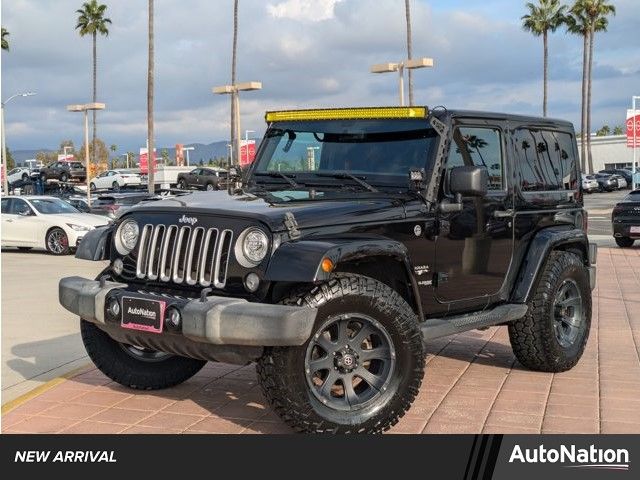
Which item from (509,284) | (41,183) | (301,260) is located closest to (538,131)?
(509,284)

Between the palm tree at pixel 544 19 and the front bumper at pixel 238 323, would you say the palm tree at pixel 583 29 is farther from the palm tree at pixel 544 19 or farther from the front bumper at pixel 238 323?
the front bumper at pixel 238 323

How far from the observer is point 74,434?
16.1 feet

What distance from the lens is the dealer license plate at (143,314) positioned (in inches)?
182

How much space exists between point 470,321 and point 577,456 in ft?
5.07

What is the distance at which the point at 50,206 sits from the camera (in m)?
19.7

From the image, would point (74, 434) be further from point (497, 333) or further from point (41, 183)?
point (41, 183)

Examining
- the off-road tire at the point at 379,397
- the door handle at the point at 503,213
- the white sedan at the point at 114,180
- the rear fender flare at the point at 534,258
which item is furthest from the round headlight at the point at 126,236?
the white sedan at the point at 114,180

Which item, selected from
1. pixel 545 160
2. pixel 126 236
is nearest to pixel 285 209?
pixel 126 236

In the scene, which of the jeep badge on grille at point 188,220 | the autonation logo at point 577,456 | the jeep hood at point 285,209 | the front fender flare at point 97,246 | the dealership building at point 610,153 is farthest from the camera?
the dealership building at point 610,153

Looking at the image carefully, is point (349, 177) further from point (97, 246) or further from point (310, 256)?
point (97, 246)

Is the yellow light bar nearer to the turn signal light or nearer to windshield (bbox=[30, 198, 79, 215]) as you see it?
the turn signal light

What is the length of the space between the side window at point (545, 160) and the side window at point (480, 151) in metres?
0.27

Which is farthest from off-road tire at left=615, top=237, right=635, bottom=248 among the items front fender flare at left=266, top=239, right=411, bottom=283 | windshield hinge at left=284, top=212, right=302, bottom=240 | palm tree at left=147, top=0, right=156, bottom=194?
palm tree at left=147, top=0, right=156, bottom=194

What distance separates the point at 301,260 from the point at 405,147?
158 centimetres
